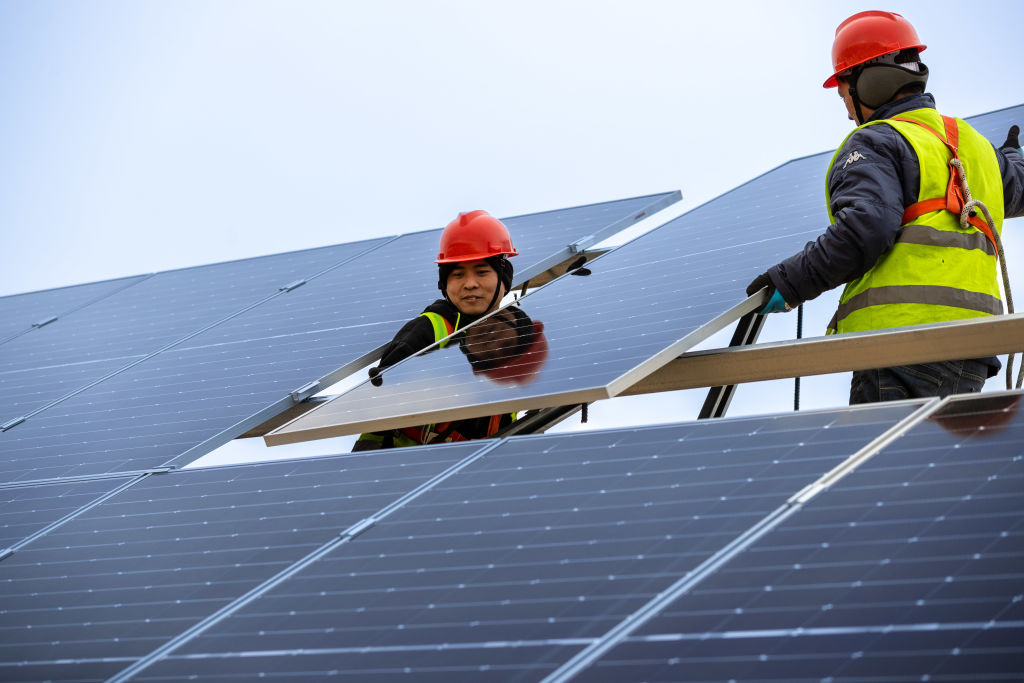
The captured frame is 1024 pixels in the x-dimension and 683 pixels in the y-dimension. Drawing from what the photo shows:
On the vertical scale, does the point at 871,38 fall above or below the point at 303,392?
above

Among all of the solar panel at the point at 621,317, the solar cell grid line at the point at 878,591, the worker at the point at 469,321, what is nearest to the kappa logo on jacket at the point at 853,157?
the solar panel at the point at 621,317

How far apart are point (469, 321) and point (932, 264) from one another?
280 cm

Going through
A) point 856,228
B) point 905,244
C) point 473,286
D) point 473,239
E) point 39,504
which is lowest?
point 39,504

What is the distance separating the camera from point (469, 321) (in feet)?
23.1

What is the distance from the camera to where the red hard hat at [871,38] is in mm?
5797

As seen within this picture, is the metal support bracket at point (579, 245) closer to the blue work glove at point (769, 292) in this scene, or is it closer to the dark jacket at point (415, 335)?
the dark jacket at point (415, 335)

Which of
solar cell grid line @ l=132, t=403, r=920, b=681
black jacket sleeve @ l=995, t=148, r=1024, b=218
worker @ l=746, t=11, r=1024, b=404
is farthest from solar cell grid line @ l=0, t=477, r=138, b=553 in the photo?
black jacket sleeve @ l=995, t=148, r=1024, b=218

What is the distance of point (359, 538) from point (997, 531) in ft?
6.26

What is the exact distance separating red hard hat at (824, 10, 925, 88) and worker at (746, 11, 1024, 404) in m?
0.15

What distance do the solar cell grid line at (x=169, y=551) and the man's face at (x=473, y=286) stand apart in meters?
2.68

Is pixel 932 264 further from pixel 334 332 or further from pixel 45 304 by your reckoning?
pixel 45 304

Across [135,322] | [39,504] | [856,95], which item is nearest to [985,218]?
[856,95]

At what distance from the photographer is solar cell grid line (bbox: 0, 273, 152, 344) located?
30.0ft

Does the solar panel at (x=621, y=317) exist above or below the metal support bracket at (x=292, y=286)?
below
